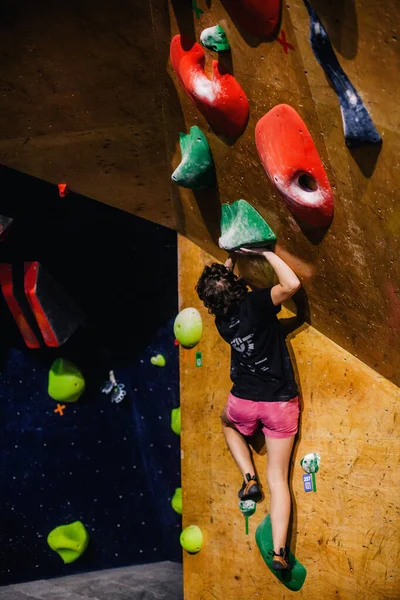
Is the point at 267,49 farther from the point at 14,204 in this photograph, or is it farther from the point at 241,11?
the point at 14,204

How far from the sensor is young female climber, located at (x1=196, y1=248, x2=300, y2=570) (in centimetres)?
327

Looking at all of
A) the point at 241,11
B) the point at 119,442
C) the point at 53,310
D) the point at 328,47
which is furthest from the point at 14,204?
the point at 328,47

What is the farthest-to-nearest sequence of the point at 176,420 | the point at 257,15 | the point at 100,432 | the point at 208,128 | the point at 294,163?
the point at 100,432 → the point at 176,420 → the point at 208,128 → the point at 294,163 → the point at 257,15

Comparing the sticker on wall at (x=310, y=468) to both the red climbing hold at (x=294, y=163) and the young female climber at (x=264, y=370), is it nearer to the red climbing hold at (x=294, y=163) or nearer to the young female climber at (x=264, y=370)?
the young female climber at (x=264, y=370)

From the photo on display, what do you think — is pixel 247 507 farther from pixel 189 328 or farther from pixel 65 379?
pixel 65 379

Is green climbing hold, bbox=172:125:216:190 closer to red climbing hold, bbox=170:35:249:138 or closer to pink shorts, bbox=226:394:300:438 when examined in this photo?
red climbing hold, bbox=170:35:249:138

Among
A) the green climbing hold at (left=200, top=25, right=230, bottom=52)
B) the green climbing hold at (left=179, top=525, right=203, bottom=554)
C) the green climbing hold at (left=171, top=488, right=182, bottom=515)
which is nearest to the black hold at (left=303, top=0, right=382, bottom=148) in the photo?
the green climbing hold at (left=200, top=25, right=230, bottom=52)

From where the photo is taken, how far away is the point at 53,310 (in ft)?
13.7

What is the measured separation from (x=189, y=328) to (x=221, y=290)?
0.71m

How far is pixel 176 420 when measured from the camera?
4383 mm

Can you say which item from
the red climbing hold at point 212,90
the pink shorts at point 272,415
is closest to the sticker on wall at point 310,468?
the pink shorts at point 272,415

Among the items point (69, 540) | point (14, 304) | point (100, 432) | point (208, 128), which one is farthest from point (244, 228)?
point (69, 540)

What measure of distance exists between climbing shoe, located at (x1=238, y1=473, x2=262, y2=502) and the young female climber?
0.37 ft

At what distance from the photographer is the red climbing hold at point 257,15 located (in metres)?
2.39
